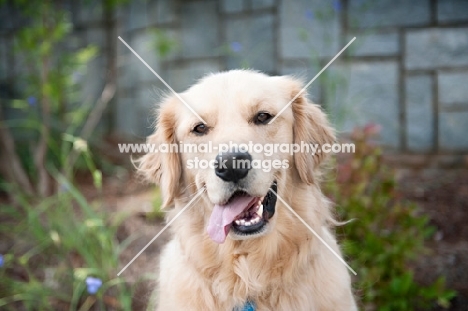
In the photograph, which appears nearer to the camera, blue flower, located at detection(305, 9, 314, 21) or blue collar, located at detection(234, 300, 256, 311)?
blue collar, located at detection(234, 300, 256, 311)

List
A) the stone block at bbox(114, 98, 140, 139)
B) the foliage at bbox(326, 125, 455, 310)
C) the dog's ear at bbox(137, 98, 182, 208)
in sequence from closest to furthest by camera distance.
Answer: the dog's ear at bbox(137, 98, 182, 208) → the foliage at bbox(326, 125, 455, 310) → the stone block at bbox(114, 98, 140, 139)

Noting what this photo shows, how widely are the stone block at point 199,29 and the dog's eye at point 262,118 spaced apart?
3.52m

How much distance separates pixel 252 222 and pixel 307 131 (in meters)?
0.65

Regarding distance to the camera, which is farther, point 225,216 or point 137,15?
point 137,15

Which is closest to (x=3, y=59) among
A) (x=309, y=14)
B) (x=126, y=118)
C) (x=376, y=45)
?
(x=126, y=118)

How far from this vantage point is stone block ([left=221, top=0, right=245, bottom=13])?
5816 millimetres

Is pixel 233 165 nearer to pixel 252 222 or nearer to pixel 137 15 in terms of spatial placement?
A: pixel 252 222

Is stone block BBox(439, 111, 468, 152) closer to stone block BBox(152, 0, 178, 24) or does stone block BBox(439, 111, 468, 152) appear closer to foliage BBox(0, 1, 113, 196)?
stone block BBox(152, 0, 178, 24)

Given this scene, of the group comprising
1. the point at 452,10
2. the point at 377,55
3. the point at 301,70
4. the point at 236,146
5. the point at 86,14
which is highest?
the point at 86,14

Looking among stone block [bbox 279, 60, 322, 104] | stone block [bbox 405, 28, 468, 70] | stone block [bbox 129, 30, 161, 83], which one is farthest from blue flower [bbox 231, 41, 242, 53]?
stone block [bbox 405, 28, 468, 70]

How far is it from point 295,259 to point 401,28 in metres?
3.44

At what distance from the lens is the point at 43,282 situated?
3.83 meters

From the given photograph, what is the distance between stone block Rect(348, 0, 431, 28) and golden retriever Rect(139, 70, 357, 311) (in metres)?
2.84

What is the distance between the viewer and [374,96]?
541 cm
